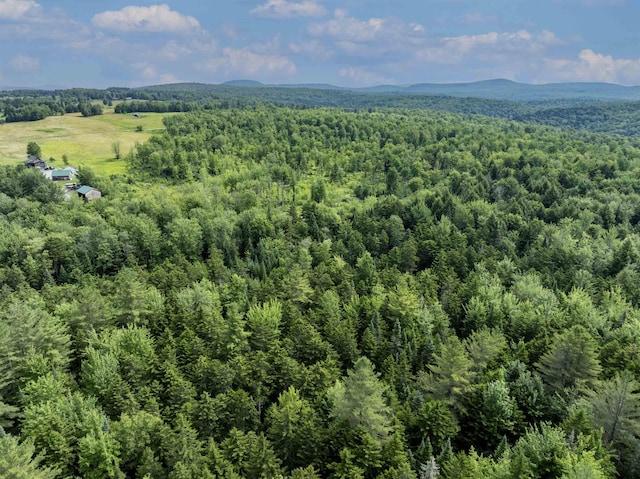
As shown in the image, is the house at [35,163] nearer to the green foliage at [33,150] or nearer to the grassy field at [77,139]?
the grassy field at [77,139]

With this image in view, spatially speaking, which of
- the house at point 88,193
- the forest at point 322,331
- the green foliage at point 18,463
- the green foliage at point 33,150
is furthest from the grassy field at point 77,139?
the green foliage at point 18,463

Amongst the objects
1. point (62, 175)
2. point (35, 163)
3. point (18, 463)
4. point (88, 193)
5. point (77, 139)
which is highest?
point (77, 139)

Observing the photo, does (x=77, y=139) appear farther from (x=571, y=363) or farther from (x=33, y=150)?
(x=571, y=363)

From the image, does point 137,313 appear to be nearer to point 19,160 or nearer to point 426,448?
point 426,448

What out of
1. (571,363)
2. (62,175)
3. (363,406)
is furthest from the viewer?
(62,175)

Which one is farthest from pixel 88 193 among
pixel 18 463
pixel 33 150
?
pixel 18 463

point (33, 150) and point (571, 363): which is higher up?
point (33, 150)

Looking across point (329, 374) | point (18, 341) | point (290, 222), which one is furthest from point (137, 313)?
point (290, 222)
